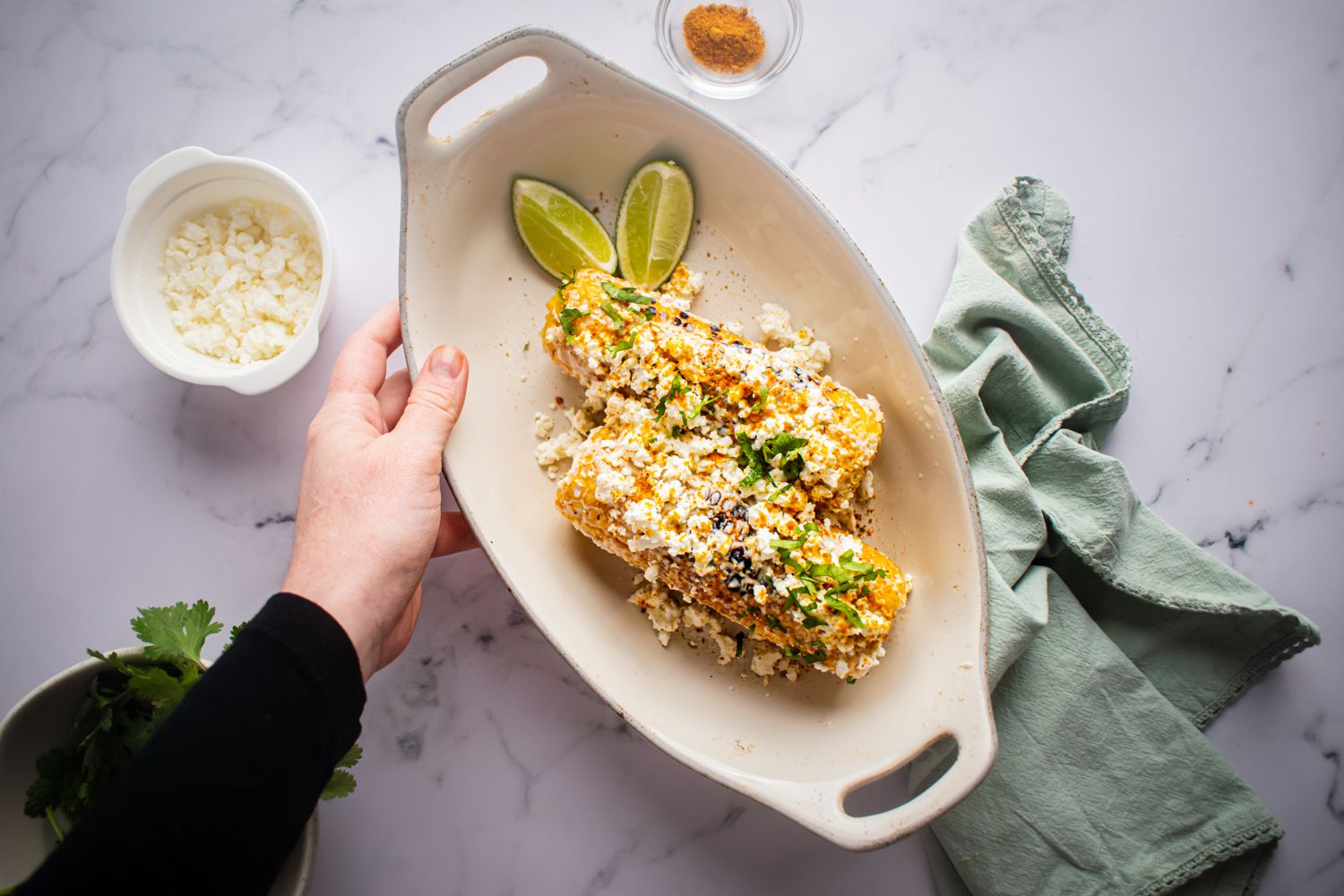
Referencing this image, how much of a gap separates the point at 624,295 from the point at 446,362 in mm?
579

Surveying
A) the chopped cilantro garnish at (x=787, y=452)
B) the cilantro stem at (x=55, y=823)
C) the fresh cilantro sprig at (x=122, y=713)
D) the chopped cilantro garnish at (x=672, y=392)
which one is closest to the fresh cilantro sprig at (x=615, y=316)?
the chopped cilantro garnish at (x=672, y=392)

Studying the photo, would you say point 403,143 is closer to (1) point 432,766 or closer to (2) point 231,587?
(2) point 231,587

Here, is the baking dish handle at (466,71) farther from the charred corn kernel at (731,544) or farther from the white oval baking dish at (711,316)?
the charred corn kernel at (731,544)

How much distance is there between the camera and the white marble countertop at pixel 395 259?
2.91 meters

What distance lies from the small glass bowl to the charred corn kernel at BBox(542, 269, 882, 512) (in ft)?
3.27

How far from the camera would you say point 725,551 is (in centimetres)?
234

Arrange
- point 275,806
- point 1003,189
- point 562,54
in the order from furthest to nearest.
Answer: point 1003,189 → point 562,54 → point 275,806

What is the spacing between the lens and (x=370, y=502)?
2322 mm

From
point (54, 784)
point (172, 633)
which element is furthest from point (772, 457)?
point (54, 784)

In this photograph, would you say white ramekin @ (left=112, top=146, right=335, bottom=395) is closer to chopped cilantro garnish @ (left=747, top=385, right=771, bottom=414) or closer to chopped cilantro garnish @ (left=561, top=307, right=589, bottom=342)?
chopped cilantro garnish @ (left=561, top=307, right=589, bottom=342)

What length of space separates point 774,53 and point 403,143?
1.40 meters

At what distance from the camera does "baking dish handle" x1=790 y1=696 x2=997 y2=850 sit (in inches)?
85.5

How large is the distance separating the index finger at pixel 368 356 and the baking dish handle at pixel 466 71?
535mm

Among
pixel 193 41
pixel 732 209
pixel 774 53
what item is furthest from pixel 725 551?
pixel 193 41
